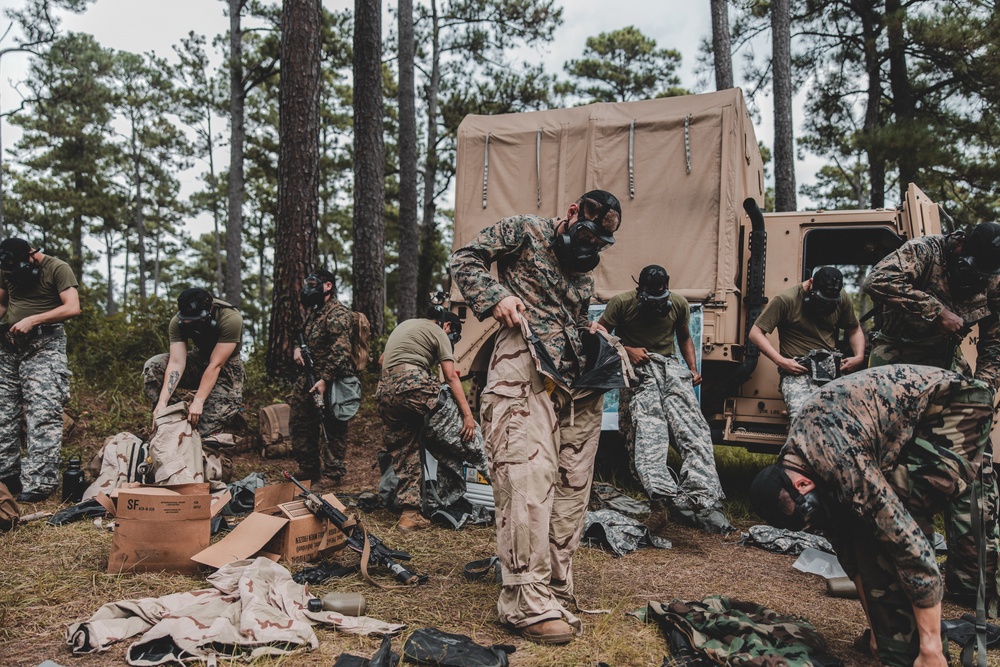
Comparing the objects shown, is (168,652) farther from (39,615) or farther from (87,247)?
(87,247)

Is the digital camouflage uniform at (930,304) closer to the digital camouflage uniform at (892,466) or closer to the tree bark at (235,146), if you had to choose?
the digital camouflage uniform at (892,466)

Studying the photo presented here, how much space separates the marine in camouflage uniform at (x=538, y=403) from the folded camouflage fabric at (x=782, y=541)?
213 cm

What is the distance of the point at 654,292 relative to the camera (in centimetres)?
517

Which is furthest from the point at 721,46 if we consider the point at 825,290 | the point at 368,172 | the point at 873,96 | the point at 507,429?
the point at 507,429

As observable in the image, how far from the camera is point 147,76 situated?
88.7ft

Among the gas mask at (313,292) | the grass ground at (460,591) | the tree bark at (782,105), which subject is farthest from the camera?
the tree bark at (782,105)

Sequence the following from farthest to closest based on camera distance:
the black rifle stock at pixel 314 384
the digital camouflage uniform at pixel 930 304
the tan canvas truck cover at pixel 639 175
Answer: the black rifle stock at pixel 314 384, the tan canvas truck cover at pixel 639 175, the digital camouflage uniform at pixel 930 304

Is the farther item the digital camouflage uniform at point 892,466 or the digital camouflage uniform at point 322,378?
the digital camouflage uniform at point 322,378

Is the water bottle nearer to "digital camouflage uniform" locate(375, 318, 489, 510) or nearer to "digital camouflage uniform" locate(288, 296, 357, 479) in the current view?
"digital camouflage uniform" locate(288, 296, 357, 479)

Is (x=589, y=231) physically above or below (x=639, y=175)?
below

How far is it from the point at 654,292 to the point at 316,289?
3.05 m

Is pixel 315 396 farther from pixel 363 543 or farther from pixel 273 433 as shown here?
pixel 363 543

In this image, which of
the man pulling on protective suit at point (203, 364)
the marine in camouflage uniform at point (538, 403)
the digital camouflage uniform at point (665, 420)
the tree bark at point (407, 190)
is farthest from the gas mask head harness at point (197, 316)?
the tree bark at point (407, 190)

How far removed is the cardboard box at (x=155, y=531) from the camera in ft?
12.2
